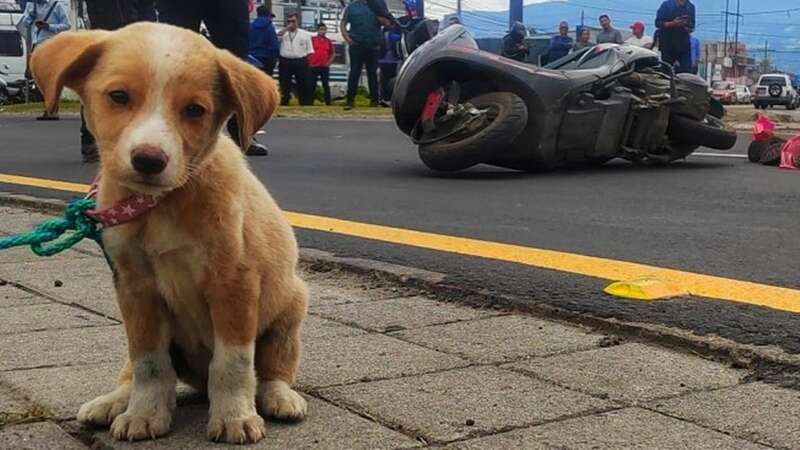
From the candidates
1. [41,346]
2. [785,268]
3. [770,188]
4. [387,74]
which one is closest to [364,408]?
[41,346]

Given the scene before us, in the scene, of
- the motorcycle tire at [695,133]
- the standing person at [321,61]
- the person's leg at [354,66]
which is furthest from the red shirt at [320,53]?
the motorcycle tire at [695,133]

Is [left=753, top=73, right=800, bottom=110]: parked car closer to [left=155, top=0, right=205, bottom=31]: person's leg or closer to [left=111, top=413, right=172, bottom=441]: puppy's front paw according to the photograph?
[left=155, top=0, right=205, bottom=31]: person's leg

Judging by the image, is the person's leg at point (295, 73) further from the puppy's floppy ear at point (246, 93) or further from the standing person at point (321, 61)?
the puppy's floppy ear at point (246, 93)

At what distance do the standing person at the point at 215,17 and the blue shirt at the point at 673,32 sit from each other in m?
9.67

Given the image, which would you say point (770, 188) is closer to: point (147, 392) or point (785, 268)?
point (785, 268)

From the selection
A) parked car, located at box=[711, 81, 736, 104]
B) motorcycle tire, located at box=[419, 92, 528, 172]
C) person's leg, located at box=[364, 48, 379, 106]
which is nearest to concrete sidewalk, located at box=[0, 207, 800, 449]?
motorcycle tire, located at box=[419, 92, 528, 172]

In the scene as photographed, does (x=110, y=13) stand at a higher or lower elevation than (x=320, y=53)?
higher

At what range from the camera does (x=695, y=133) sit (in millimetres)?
9062

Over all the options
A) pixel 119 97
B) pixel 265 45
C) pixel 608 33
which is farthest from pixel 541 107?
pixel 608 33

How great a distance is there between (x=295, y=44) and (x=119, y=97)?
18.5 m

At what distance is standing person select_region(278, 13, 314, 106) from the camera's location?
804 inches

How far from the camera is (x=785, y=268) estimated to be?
4562 millimetres

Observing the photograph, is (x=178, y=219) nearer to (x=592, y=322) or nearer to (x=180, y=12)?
(x=592, y=322)

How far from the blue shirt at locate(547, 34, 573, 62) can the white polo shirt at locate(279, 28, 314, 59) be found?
181 inches
